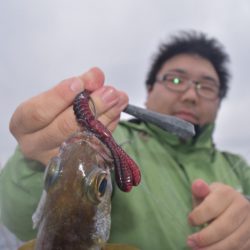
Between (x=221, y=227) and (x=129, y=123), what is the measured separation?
3.80 ft

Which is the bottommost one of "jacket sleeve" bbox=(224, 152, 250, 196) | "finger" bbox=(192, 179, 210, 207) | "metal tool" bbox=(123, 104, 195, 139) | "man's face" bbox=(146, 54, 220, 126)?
"jacket sleeve" bbox=(224, 152, 250, 196)

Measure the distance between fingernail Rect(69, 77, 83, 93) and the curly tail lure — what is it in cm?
12

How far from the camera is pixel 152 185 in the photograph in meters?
2.12

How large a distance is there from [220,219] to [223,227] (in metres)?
0.04

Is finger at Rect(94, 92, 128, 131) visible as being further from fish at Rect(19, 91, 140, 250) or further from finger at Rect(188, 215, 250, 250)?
finger at Rect(188, 215, 250, 250)

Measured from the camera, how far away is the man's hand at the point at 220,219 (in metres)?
1.46

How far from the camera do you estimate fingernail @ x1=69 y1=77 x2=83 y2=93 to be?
106 cm

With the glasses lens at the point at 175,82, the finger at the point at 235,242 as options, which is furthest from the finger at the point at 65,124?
the glasses lens at the point at 175,82

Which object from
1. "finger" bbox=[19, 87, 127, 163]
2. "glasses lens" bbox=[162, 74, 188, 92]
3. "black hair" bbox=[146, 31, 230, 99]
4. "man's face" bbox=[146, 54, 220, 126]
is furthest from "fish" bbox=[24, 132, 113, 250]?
"black hair" bbox=[146, 31, 230, 99]

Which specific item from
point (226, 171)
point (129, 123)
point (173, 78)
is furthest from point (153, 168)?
point (173, 78)

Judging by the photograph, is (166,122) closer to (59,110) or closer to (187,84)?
(59,110)

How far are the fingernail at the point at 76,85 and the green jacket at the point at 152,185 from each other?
0.49 m

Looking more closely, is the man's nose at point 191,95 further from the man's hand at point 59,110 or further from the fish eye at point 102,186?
the fish eye at point 102,186

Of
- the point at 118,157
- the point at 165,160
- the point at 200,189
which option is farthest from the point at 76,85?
the point at 165,160
